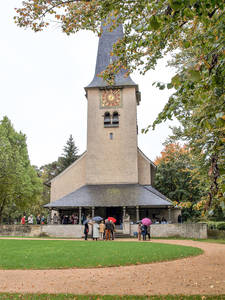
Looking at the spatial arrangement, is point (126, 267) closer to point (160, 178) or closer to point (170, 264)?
point (170, 264)

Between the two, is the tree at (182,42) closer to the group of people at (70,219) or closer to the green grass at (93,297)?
the green grass at (93,297)

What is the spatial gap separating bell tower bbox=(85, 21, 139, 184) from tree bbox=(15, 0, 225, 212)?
76.6 feet

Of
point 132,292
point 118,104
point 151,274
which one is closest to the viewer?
point 132,292

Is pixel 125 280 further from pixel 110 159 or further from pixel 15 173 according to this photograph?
pixel 15 173

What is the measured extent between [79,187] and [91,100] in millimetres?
9312

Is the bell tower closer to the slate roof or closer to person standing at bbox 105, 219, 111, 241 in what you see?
the slate roof

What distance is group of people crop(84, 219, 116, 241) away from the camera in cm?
2062

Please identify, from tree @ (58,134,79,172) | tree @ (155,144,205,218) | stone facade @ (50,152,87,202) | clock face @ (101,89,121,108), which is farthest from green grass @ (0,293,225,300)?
tree @ (58,134,79,172)

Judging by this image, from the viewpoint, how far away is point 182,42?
6.75 meters

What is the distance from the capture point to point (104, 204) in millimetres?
25250

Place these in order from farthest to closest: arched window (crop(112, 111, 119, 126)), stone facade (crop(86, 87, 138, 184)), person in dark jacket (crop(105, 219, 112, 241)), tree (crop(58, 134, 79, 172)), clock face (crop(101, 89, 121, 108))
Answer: tree (crop(58, 134, 79, 172)), clock face (crop(101, 89, 121, 108)), arched window (crop(112, 111, 119, 126)), stone facade (crop(86, 87, 138, 184)), person in dark jacket (crop(105, 219, 112, 241))

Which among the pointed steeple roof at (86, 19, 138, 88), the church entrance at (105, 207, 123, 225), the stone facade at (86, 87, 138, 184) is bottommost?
the church entrance at (105, 207, 123, 225)

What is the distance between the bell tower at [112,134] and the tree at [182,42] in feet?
76.6

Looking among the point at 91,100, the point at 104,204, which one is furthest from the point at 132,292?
the point at 91,100
